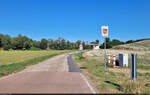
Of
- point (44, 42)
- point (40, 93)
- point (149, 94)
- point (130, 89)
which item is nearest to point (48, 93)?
point (40, 93)

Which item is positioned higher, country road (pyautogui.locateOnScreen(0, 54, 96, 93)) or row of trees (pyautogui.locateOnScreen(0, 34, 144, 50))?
row of trees (pyautogui.locateOnScreen(0, 34, 144, 50))

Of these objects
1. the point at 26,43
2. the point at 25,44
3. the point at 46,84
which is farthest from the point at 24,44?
the point at 46,84

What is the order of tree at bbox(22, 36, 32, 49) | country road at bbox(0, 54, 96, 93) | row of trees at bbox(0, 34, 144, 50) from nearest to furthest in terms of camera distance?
country road at bbox(0, 54, 96, 93) → row of trees at bbox(0, 34, 144, 50) → tree at bbox(22, 36, 32, 49)

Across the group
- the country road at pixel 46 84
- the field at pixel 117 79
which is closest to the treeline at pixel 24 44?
the field at pixel 117 79

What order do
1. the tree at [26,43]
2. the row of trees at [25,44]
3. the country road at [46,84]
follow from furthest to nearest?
the tree at [26,43], the row of trees at [25,44], the country road at [46,84]

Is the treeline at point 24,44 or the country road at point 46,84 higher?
the treeline at point 24,44

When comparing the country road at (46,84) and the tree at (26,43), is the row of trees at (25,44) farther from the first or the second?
the country road at (46,84)

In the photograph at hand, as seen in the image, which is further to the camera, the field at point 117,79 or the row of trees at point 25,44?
the row of trees at point 25,44

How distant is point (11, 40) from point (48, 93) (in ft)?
362

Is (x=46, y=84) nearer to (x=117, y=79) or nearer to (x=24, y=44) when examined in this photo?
(x=117, y=79)

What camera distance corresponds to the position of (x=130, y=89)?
17.5 ft

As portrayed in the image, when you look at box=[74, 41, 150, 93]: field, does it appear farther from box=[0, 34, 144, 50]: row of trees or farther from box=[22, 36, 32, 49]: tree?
box=[22, 36, 32, 49]: tree

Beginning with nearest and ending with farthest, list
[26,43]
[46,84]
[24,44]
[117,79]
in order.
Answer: [46,84], [117,79], [24,44], [26,43]

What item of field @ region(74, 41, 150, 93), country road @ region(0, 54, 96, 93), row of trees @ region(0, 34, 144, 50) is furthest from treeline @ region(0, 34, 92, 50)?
country road @ region(0, 54, 96, 93)
